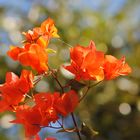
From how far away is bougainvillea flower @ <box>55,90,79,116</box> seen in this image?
861mm

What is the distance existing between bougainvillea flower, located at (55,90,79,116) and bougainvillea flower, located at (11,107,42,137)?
3cm

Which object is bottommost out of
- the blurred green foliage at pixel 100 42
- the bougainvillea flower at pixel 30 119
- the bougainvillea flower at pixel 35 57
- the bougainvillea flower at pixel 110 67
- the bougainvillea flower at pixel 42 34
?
the blurred green foliage at pixel 100 42

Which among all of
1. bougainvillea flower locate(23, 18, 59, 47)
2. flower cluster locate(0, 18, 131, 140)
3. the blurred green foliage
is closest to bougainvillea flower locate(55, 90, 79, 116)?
flower cluster locate(0, 18, 131, 140)

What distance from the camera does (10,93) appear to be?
0.89 meters

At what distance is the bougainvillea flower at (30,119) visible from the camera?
0.87m

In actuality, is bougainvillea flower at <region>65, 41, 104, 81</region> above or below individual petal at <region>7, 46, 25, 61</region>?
below

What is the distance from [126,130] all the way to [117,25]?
0.57 m

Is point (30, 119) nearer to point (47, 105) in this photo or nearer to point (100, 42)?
point (47, 105)

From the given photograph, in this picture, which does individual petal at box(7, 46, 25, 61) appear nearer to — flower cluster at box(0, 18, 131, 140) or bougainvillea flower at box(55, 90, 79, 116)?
flower cluster at box(0, 18, 131, 140)

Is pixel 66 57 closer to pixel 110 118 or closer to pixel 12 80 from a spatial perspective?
pixel 110 118

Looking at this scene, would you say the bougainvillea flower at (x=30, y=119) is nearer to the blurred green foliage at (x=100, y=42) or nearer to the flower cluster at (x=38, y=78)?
the flower cluster at (x=38, y=78)

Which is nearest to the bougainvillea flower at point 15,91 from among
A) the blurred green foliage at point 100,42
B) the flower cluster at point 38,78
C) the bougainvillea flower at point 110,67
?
the flower cluster at point 38,78

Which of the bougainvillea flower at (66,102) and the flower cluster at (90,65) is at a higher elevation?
the flower cluster at (90,65)

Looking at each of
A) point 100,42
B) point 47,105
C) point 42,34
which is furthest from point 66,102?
point 100,42
